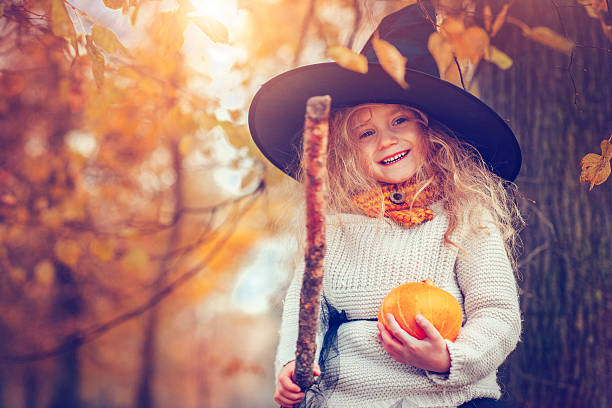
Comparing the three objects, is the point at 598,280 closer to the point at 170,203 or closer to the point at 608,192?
the point at 608,192

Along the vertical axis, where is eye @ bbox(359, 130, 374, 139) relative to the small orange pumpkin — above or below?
→ above

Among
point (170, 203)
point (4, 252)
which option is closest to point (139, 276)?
point (170, 203)

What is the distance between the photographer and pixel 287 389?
1.84 metres

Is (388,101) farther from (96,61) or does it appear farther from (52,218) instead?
(52,218)

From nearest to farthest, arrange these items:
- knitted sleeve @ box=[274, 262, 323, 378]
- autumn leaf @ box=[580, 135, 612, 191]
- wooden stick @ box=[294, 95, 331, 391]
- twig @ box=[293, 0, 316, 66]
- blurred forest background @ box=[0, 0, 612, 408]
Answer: wooden stick @ box=[294, 95, 331, 391]
autumn leaf @ box=[580, 135, 612, 191]
knitted sleeve @ box=[274, 262, 323, 378]
blurred forest background @ box=[0, 0, 612, 408]
twig @ box=[293, 0, 316, 66]

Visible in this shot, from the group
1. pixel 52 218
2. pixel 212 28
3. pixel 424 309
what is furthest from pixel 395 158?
pixel 52 218

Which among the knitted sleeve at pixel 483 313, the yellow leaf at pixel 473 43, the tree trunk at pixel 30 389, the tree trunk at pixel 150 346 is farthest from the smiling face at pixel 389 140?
the tree trunk at pixel 30 389

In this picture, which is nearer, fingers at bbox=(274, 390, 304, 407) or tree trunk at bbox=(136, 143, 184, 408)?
fingers at bbox=(274, 390, 304, 407)

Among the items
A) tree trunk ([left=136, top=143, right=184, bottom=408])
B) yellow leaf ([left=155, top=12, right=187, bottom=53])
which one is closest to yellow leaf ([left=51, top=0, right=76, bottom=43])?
yellow leaf ([left=155, top=12, right=187, bottom=53])

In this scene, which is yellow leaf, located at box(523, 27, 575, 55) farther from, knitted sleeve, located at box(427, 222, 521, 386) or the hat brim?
knitted sleeve, located at box(427, 222, 521, 386)

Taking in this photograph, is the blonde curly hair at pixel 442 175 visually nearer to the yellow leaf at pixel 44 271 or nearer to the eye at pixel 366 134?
the eye at pixel 366 134

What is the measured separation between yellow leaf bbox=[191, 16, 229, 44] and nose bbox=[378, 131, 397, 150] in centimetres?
82

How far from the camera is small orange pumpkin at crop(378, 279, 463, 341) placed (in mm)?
1721

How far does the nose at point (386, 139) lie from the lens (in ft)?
7.16
